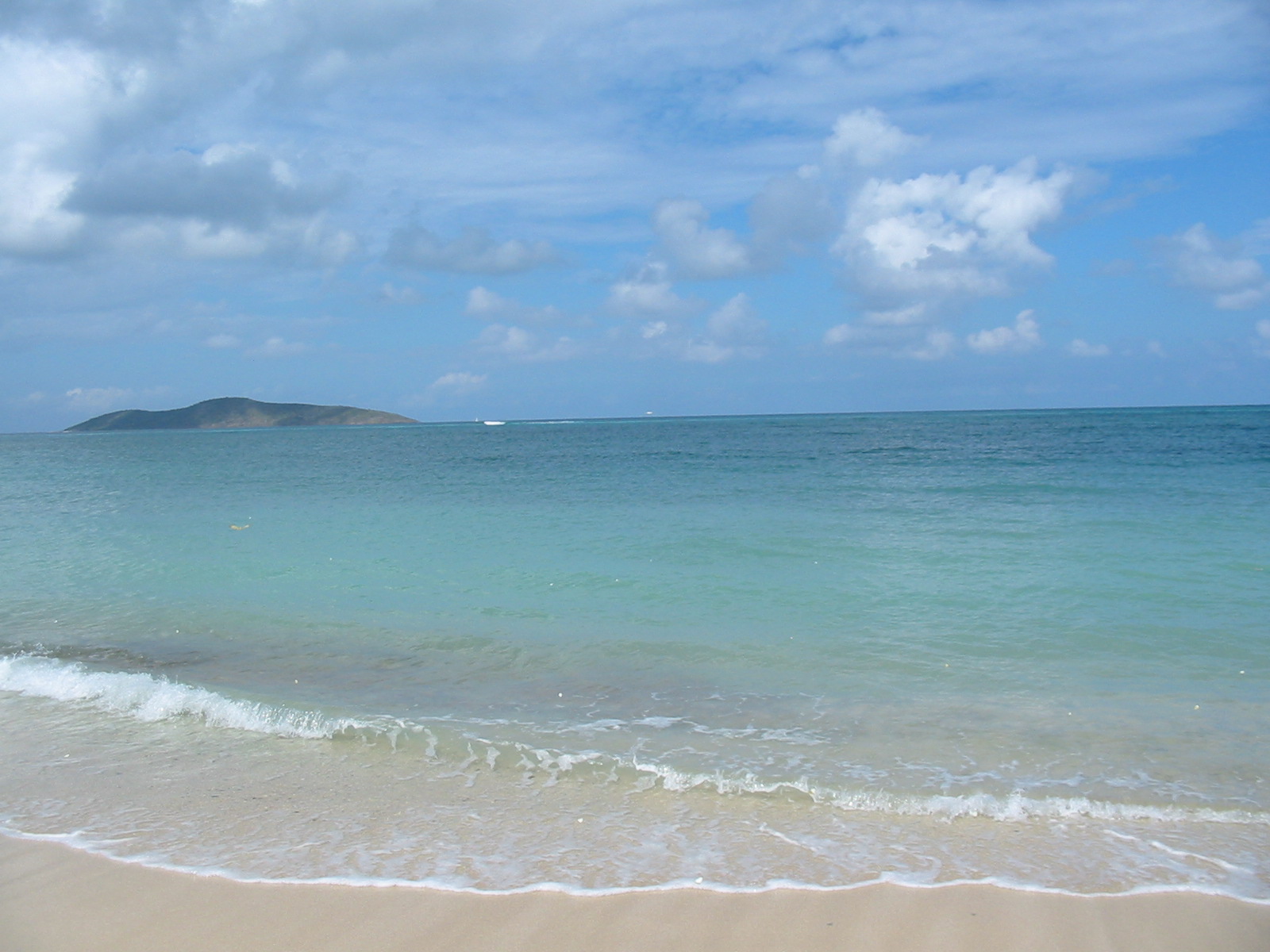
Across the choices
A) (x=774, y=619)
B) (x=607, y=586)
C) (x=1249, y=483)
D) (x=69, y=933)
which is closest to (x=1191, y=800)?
(x=774, y=619)

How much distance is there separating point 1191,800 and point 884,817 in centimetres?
220

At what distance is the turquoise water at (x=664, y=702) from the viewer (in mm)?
5270

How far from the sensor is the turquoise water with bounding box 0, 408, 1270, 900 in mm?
5270

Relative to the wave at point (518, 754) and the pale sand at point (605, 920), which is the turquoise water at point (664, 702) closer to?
the wave at point (518, 754)

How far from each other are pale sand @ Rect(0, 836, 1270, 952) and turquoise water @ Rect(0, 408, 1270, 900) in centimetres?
24

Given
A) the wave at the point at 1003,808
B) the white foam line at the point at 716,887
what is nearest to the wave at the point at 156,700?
the white foam line at the point at 716,887

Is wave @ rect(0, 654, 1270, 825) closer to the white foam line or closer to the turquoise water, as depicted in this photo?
the turquoise water

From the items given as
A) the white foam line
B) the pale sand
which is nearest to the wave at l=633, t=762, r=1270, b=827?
the white foam line

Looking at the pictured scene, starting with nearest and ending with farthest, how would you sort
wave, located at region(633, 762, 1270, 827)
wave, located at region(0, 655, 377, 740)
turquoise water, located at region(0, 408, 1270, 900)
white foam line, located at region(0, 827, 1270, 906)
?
white foam line, located at region(0, 827, 1270, 906) → turquoise water, located at region(0, 408, 1270, 900) → wave, located at region(633, 762, 1270, 827) → wave, located at region(0, 655, 377, 740)

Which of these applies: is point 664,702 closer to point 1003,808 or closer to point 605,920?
point 1003,808

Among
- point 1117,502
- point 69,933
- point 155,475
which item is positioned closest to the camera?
point 69,933

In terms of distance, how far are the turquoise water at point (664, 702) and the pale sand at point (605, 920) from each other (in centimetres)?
24

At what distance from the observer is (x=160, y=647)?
425 inches

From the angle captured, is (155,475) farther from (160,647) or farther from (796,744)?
(796,744)
